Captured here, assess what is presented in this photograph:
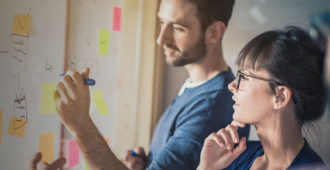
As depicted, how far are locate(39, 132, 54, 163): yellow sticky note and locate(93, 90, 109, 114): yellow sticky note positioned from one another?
18cm

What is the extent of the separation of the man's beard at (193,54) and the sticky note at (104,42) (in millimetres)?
237

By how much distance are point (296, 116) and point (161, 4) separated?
0.60 m

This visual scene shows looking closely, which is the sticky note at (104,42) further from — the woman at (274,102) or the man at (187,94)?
Result: the woman at (274,102)

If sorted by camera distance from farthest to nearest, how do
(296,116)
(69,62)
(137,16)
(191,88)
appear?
(137,16)
(191,88)
(69,62)
(296,116)

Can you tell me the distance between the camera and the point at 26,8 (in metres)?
0.83

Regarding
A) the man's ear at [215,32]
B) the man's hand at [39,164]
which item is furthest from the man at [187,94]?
the man's hand at [39,164]

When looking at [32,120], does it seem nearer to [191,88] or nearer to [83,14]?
[83,14]

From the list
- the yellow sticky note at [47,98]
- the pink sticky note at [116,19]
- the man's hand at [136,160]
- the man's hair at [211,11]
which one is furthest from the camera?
the man's hand at [136,160]

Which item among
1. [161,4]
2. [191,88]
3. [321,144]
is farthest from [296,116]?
[161,4]

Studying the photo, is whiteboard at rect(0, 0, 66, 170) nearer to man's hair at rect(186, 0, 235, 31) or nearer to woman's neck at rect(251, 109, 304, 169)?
man's hair at rect(186, 0, 235, 31)

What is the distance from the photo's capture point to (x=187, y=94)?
1.09 meters

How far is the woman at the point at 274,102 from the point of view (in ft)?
2.56

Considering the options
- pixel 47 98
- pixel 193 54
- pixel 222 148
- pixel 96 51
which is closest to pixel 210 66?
pixel 193 54

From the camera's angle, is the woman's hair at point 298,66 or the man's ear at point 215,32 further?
the man's ear at point 215,32
